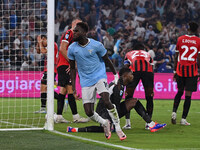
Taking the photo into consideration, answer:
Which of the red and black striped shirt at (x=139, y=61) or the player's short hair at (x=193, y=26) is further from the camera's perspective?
the player's short hair at (x=193, y=26)

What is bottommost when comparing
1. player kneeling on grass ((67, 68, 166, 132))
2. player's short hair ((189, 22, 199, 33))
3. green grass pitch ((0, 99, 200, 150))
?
green grass pitch ((0, 99, 200, 150))

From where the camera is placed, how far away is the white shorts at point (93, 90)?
779cm

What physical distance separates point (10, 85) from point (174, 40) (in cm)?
859

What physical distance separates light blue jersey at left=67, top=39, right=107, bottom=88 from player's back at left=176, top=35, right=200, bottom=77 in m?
3.26

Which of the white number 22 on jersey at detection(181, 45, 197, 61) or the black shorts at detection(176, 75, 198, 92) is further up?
the white number 22 on jersey at detection(181, 45, 197, 61)

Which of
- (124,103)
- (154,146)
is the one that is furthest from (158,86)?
(154,146)

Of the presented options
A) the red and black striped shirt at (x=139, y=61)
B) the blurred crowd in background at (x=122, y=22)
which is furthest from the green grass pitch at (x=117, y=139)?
the blurred crowd in background at (x=122, y=22)

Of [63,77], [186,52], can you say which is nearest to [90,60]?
[63,77]

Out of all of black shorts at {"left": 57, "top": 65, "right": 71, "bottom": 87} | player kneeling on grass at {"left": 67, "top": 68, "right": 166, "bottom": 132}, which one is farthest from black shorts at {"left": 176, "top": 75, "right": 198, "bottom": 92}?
black shorts at {"left": 57, "top": 65, "right": 71, "bottom": 87}

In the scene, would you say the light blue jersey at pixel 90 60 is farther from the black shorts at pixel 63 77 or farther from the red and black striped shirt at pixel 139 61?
the black shorts at pixel 63 77

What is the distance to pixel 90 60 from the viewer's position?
7.83 m

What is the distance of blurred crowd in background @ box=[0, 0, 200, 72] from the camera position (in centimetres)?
2136

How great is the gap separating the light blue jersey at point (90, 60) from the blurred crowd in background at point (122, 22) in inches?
513

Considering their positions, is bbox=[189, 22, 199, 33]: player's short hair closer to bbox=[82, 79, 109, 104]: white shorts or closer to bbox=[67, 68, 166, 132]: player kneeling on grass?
bbox=[67, 68, 166, 132]: player kneeling on grass
